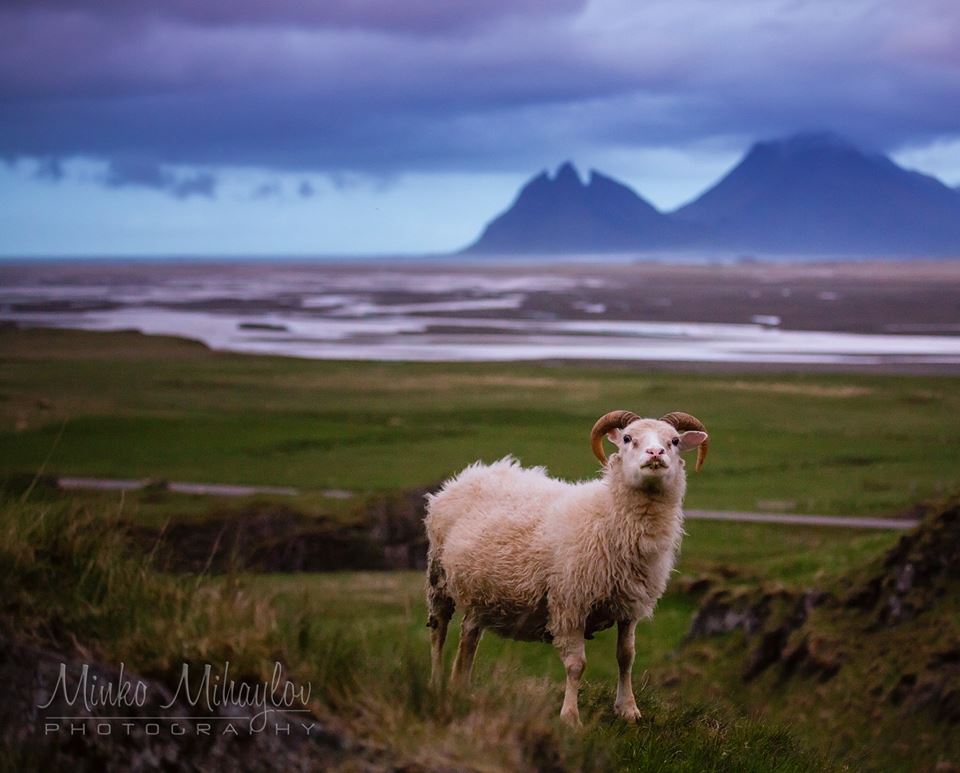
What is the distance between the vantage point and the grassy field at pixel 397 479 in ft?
22.9

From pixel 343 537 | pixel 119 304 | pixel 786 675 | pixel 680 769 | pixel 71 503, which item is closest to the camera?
pixel 680 769

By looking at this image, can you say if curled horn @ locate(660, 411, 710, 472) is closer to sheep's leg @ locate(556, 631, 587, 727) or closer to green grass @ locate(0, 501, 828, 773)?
sheep's leg @ locate(556, 631, 587, 727)

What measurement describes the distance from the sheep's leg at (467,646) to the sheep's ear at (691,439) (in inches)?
83.3

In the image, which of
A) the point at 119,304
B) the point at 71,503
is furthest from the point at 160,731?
the point at 119,304

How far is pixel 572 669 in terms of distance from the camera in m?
8.59

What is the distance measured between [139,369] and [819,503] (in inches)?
1905

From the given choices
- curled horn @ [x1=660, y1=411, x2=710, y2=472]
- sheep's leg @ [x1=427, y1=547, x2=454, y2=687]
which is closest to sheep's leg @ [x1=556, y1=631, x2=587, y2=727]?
sheep's leg @ [x1=427, y1=547, x2=454, y2=687]

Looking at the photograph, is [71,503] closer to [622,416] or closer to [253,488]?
[622,416]

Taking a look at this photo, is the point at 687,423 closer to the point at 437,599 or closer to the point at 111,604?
the point at 437,599

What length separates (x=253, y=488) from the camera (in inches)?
1779

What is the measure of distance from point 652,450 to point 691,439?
0.58 meters

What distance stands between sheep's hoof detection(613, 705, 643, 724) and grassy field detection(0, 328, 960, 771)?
0.49 feet

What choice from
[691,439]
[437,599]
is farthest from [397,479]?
[691,439]

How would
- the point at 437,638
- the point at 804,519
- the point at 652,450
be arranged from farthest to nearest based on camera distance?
1. the point at 804,519
2. the point at 437,638
3. the point at 652,450
